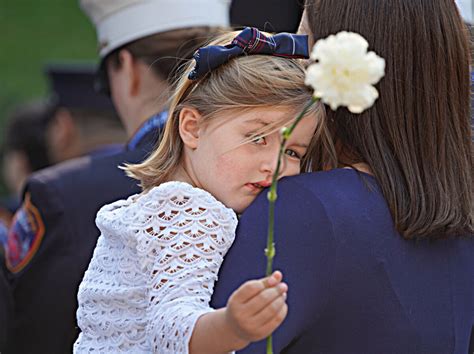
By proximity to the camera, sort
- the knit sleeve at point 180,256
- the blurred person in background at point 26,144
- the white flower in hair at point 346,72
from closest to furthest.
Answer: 1. the white flower in hair at point 346,72
2. the knit sleeve at point 180,256
3. the blurred person in background at point 26,144

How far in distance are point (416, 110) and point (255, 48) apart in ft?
1.08

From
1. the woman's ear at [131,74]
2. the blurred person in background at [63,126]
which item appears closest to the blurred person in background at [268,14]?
the woman's ear at [131,74]

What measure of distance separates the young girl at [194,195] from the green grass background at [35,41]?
21.5ft

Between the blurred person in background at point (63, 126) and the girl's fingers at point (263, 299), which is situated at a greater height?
the girl's fingers at point (263, 299)

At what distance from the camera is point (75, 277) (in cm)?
306

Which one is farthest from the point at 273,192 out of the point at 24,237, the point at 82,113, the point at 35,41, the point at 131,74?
the point at 35,41

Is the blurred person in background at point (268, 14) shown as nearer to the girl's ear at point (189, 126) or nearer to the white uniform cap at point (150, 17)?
the white uniform cap at point (150, 17)

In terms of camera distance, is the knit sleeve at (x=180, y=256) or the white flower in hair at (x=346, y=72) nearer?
the white flower in hair at (x=346, y=72)

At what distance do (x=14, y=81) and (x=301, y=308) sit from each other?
728 centimetres

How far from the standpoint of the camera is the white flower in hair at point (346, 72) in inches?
Answer: 52.7

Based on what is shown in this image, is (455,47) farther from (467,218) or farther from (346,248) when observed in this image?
(346,248)

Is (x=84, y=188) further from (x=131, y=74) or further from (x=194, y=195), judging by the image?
(x=194, y=195)

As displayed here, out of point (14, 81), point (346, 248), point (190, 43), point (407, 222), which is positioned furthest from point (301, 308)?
point (14, 81)

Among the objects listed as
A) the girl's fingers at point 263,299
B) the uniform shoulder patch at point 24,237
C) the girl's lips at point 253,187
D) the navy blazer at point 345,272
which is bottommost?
the uniform shoulder patch at point 24,237
